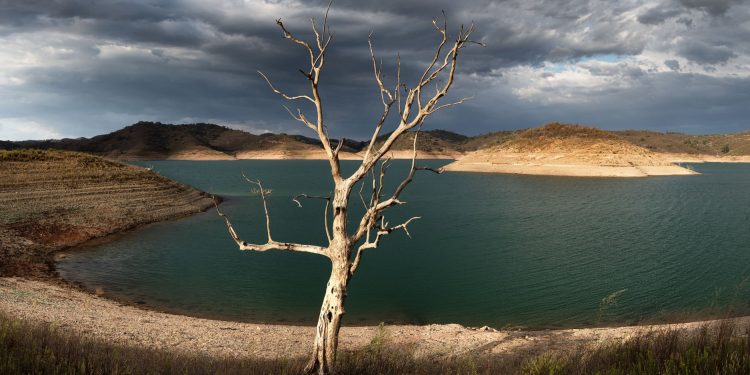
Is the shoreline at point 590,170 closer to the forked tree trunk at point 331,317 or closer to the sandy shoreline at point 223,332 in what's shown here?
the sandy shoreline at point 223,332

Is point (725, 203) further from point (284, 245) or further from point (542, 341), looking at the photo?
point (284, 245)

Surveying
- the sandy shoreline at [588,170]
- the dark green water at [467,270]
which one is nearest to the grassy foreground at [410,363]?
the dark green water at [467,270]

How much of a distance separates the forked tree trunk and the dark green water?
1174 centimetres

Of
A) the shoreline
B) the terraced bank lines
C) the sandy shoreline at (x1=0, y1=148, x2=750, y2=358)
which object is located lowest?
the sandy shoreline at (x1=0, y1=148, x2=750, y2=358)

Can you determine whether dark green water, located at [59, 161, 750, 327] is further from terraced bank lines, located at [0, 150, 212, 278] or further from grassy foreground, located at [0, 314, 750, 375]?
grassy foreground, located at [0, 314, 750, 375]

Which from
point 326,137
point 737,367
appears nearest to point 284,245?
point 326,137

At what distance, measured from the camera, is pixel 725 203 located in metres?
58.8

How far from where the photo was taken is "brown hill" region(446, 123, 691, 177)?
109 metres

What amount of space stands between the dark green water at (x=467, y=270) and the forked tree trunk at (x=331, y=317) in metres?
11.7

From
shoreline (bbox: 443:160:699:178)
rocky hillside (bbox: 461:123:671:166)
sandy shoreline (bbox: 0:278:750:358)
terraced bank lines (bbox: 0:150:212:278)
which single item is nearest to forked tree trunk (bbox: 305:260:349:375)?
sandy shoreline (bbox: 0:278:750:358)

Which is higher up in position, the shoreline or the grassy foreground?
the shoreline

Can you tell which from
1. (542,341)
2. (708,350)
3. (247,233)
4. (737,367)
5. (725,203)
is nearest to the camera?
(737,367)

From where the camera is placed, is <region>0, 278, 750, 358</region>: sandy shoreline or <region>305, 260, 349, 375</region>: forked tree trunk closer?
<region>305, 260, 349, 375</region>: forked tree trunk

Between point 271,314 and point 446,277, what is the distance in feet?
31.4
